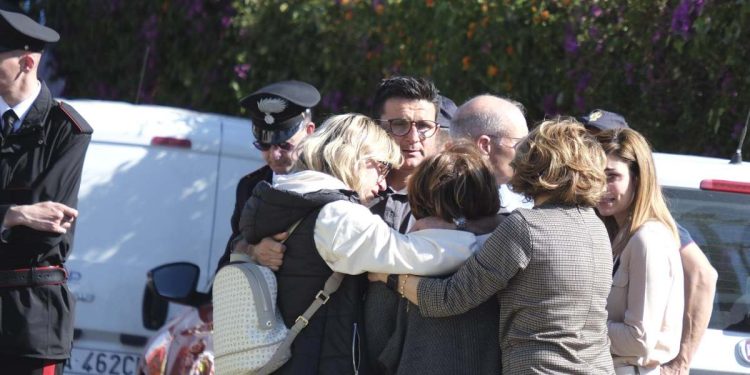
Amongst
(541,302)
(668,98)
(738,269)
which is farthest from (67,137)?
(668,98)

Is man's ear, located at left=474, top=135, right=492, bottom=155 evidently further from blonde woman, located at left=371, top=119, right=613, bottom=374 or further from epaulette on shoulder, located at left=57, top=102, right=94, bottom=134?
epaulette on shoulder, located at left=57, top=102, right=94, bottom=134

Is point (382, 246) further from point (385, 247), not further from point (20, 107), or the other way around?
point (20, 107)

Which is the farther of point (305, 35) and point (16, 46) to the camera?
point (305, 35)

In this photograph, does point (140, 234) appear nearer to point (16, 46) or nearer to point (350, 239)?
point (16, 46)

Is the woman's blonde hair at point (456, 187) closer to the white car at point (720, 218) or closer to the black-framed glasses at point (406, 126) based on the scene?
the black-framed glasses at point (406, 126)

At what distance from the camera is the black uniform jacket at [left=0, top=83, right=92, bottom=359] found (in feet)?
13.6

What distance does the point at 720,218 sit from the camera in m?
4.29

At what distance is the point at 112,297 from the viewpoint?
247 inches

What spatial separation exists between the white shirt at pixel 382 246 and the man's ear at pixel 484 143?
3.74 feet

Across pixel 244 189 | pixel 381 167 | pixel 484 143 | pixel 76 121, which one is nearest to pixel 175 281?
pixel 244 189

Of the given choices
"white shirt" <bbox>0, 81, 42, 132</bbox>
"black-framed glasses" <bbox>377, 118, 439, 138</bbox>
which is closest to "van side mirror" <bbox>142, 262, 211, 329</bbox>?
"white shirt" <bbox>0, 81, 42, 132</bbox>

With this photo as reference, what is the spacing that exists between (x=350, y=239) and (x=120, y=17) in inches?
287

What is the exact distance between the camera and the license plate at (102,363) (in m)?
6.19

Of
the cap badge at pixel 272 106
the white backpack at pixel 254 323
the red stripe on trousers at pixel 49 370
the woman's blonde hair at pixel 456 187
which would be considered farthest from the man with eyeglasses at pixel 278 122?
Answer: the woman's blonde hair at pixel 456 187
